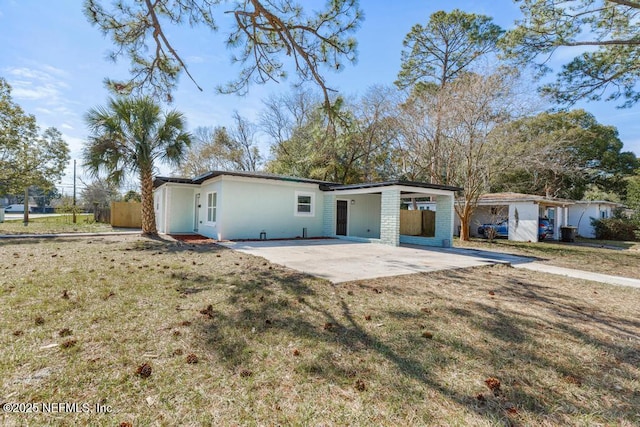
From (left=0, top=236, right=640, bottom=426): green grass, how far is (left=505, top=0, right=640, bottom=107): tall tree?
22.2ft

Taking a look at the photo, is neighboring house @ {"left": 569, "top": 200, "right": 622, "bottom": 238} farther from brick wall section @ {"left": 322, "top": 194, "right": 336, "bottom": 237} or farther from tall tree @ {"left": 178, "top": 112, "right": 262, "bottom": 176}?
tall tree @ {"left": 178, "top": 112, "right": 262, "bottom": 176}

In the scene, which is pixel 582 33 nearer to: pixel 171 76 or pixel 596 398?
pixel 596 398

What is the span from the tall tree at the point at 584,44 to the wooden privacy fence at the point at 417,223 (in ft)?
27.1

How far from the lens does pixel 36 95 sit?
8969 millimetres

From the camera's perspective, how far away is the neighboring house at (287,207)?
11.3 metres

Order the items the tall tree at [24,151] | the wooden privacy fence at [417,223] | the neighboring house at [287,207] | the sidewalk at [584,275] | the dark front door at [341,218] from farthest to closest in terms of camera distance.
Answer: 1. the wooden privacy fence at [417,223]
2. the tall tree at [24,151]
3. the dark front door at [341,218]
4. the neighboring house at [287,207]
5. the sidewalk at [584,275]

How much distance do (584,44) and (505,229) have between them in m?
11.9

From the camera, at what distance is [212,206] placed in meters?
12.7

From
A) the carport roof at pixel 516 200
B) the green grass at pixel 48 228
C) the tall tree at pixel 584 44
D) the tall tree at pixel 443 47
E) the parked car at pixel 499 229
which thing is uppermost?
the tall tree at pixel 443 47

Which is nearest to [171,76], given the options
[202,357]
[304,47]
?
[304,47]

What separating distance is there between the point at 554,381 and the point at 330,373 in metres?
1.66

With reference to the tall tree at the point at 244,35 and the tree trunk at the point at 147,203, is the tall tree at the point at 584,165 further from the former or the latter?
the tree trunk at the point at 147,203

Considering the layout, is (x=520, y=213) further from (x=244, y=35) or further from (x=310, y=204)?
(x=244, y=35)

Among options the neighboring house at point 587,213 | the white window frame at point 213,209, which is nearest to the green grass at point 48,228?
the white window frame at point 213,209
